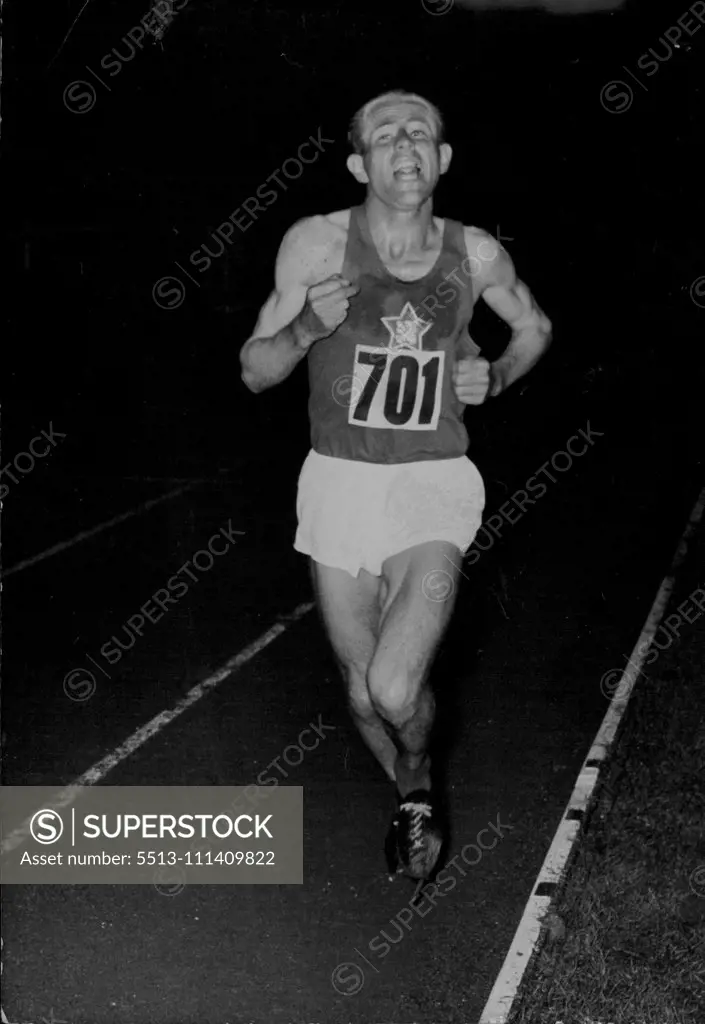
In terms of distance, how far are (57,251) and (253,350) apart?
85cm

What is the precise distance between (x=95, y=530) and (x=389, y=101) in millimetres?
3060

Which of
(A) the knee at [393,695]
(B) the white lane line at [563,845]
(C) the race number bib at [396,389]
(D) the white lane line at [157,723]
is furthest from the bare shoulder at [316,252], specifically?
(B) the white lane line at [563,845]

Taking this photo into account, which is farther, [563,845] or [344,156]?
[563,845]

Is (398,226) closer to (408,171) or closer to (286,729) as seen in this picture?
(408,171)

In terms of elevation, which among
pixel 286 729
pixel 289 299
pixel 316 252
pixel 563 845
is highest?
pixel 316 252

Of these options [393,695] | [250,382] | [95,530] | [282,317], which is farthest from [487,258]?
[95,530]

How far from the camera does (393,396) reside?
3850 millimetres

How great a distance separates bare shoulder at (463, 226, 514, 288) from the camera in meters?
3.89

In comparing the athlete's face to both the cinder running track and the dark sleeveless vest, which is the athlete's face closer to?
the dark sleeveless vest

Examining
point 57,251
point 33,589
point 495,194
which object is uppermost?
point 495,194

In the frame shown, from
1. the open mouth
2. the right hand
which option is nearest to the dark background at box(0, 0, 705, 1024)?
the open mouth

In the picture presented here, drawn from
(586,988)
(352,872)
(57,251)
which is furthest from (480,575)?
(57,251)

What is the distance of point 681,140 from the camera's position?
4109 millimetres

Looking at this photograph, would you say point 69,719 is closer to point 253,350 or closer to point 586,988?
point 253,350
